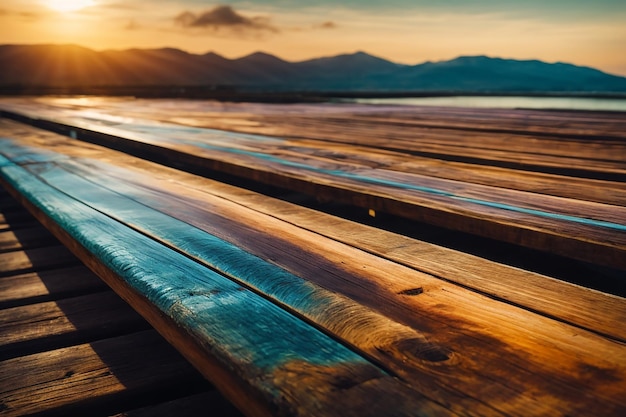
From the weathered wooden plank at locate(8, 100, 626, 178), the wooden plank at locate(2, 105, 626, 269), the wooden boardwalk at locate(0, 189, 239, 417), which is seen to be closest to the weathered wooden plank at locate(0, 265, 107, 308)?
the wooden boardwalk at locate(0, 189, 239, 417)

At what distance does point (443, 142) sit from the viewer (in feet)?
11.0

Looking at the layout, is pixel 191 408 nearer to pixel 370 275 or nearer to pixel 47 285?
pixel 370 275

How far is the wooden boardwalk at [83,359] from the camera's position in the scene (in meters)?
0.99

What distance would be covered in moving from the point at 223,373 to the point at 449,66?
198 m

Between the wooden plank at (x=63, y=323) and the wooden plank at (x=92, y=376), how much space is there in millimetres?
62

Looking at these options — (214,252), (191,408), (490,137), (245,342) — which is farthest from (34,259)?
(490,137)

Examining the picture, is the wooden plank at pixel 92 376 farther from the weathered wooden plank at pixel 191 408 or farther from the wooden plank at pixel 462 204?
the wooden plank at pixel 462 204

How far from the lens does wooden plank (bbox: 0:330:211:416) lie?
0.98 metres

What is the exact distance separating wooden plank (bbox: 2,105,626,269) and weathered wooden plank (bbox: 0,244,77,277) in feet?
2.74

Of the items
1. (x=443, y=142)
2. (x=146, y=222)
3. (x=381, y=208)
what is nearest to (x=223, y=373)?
(x=146, y=222)

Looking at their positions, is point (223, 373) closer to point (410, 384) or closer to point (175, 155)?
point (410, 384)

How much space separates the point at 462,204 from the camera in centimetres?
161

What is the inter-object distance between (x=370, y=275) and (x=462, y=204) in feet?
2.24

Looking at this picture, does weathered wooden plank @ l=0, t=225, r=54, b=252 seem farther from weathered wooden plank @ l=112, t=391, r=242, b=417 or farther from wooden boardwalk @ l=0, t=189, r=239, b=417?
weathered wooden plank @ l=112, t=391, r=242, b=417
